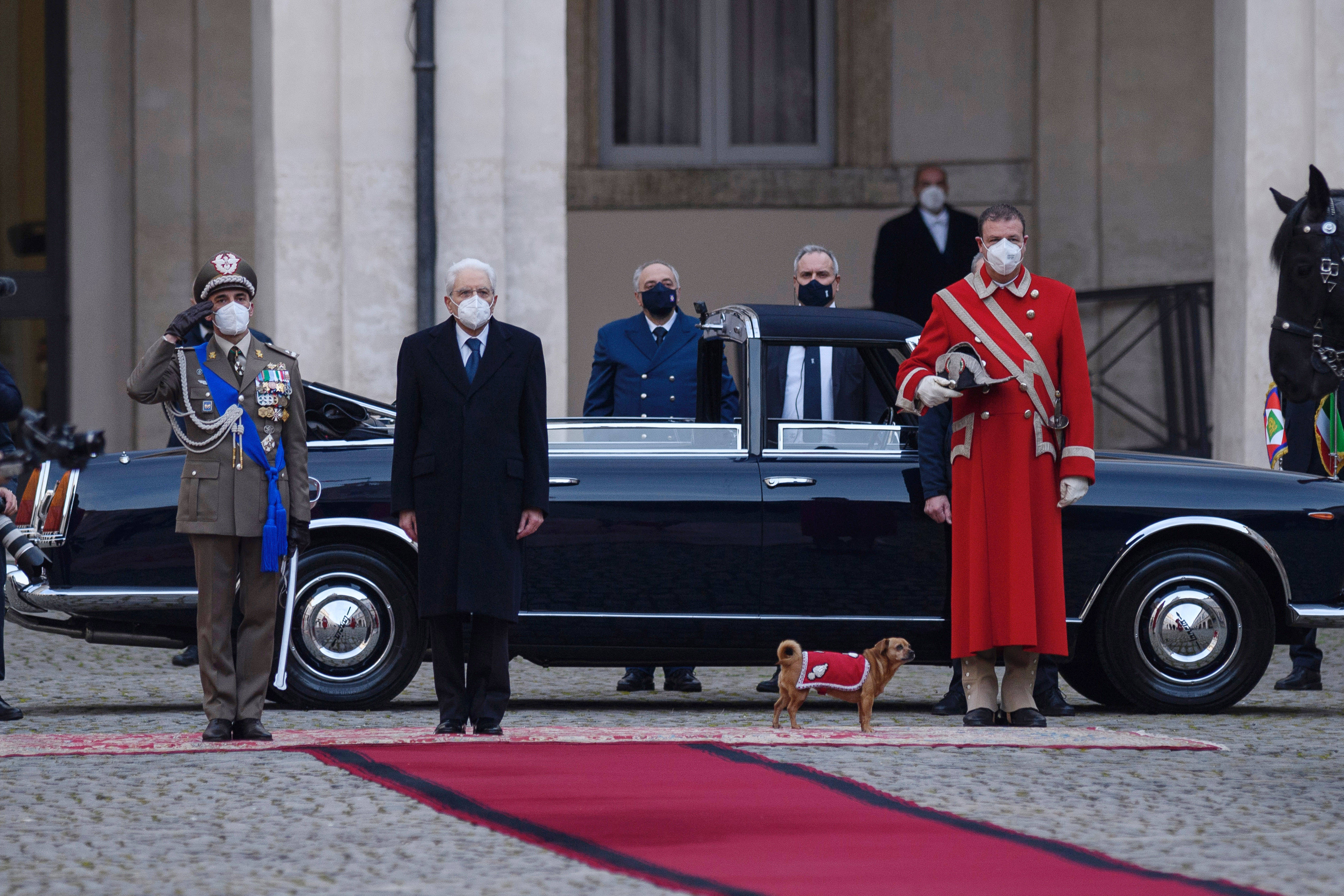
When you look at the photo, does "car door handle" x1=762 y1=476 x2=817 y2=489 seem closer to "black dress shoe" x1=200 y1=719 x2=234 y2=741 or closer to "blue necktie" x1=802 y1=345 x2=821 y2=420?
"blue necktie" x1=802 y1=345 x2=821 y2=420

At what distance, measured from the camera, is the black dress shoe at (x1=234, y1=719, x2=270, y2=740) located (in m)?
7.89

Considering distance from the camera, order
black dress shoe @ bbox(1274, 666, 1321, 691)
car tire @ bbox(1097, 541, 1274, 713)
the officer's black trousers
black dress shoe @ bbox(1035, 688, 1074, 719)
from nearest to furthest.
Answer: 1. the officer's black trousers
2. car tire @ bbox(1097, 541, 1274, 713)
3. black dress shoe @ bbox(1035, 688, 1074, 719)
4. black dress shoe @ bbox(1274, 666, 1321, 691)

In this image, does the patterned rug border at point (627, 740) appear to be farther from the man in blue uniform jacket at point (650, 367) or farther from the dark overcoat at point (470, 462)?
the man in blue uniform jacket at point (650, 367)

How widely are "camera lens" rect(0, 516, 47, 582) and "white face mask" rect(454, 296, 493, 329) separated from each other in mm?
1660

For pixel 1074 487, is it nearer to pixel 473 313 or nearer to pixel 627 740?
pixel 627 740

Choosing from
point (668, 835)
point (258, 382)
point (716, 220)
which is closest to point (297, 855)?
point (668, 835)

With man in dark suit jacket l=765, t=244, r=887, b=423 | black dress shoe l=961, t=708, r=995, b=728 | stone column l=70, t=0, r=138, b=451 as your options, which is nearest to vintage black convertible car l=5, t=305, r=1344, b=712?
man in dark suit jacket l=765, t=244, r=887, b=423

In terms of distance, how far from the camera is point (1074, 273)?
17688mm

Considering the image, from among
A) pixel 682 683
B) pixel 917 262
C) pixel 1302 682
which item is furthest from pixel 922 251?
pixel 682 683

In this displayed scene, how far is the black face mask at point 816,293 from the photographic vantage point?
10.4m

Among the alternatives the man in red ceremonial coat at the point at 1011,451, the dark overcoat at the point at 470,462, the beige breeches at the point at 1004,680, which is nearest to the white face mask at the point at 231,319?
the dark overcoat at the point at 470,462

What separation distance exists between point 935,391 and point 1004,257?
0.62 m

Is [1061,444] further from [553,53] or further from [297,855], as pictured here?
[553,53]

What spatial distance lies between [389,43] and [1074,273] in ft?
21.2
